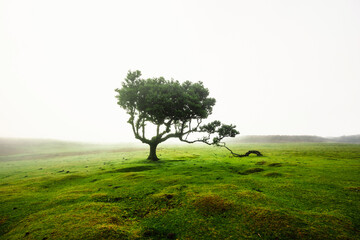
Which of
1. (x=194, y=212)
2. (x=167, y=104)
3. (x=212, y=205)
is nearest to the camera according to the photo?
(x=194, y=212)

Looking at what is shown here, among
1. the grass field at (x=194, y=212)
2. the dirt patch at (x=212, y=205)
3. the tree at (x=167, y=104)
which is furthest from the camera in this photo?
the tree at (x=167, y=104)

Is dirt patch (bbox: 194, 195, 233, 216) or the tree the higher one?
the tree

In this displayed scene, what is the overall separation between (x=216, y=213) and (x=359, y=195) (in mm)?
9931

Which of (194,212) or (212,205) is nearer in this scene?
(194,212)

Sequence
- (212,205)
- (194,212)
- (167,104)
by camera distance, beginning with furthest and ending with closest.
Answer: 1. (167,104)
2. (212,205)
3. (194,212)

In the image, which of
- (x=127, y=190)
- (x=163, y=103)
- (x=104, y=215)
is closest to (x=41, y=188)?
(x=127, y=190)

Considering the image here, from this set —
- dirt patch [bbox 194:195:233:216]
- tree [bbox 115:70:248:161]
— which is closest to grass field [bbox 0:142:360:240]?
dirt patch [bbox 194:195:233:216]

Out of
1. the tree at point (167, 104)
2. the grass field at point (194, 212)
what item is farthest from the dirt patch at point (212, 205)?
the tree at point (167, 104)

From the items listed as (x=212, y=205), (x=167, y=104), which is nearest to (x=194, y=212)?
(x=212, y=205)

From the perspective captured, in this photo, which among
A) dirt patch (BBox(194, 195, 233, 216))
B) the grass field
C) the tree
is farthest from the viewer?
Result: the tree

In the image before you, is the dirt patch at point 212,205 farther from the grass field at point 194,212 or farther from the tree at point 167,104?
the tree at point 167,104

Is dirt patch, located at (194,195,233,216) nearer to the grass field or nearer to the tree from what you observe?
the grass field

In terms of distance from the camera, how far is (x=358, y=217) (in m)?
7.51

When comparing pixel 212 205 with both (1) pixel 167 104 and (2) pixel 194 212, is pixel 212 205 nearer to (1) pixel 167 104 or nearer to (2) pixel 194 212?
(2) pixel 194 212
